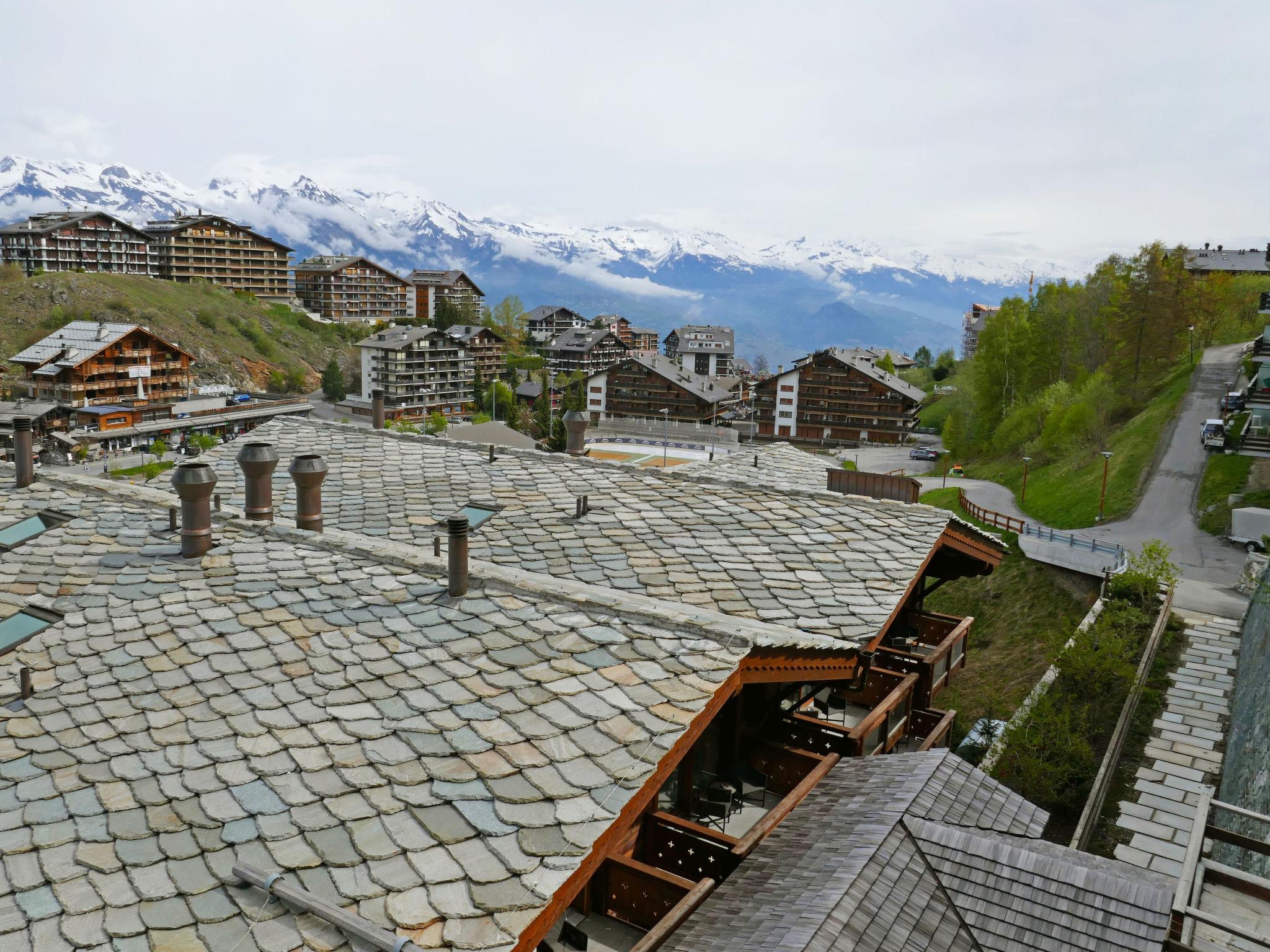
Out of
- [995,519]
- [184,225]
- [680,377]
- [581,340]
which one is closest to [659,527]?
[995,519]

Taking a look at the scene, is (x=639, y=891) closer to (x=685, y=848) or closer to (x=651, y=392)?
(x=685, y=848)

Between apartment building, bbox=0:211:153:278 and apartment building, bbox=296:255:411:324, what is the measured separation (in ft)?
86.1

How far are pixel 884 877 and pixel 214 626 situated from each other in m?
7.08

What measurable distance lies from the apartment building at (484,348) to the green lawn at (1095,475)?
75.6 meters

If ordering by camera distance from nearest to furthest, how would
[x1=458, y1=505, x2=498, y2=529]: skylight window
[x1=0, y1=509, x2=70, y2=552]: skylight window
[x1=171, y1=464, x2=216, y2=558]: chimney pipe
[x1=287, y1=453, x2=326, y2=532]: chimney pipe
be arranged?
[x1=171, y1=464, x2=216, y2=558]: chimney pipe → [x1=0, y1=509, x2=70, y2=552]: skylight window → [x1=287, y1=453, x2=326, y2=532]: chimney pipe → [x1=458, y1=505, x2=498, y2=529]: skylight window

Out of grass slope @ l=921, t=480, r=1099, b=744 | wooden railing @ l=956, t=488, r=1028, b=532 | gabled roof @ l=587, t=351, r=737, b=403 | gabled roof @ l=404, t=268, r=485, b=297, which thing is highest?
gabled roof @ l=404, t=268, r=485, b=297

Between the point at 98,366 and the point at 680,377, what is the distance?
5953 cm

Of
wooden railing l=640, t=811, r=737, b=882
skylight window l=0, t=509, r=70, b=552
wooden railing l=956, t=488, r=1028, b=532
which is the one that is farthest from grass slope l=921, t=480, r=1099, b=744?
skylight window l=0, t=509, r=70, b=552

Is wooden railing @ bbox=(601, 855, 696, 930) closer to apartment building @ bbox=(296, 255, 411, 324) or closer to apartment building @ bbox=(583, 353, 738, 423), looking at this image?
apartment building @ bbox=(583, 353, 738, 423)

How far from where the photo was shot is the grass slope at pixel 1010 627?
32.6 m

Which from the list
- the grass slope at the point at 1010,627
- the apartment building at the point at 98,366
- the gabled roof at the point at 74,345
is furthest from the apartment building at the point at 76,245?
the grass slope at the point at 1010,627

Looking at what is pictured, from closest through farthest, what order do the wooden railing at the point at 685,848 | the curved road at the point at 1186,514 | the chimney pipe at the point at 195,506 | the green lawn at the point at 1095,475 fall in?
the wooden railing at the point at 685,848, the chimney pipe at the point at 195,506, the curved road at the point at 1186,514, the green lawn at the point at 1095,475

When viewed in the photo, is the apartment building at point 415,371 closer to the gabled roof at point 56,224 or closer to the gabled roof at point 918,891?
the gabled roof at point 56,224

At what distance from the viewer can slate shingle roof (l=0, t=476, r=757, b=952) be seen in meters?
6.00
